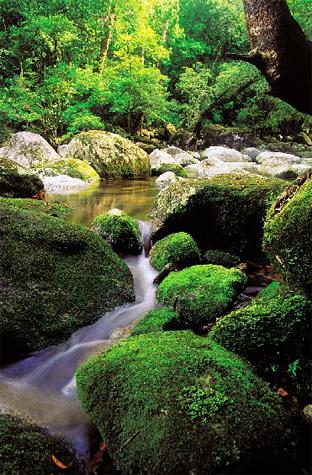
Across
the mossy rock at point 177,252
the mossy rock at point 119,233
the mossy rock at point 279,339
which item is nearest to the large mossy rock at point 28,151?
the mossy rock at point 119,233

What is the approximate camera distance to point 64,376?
357 cm

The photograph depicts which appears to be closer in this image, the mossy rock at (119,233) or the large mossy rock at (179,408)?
the large mossy rock at (179,408)

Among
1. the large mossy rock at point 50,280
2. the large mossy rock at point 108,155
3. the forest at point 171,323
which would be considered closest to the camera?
the forest at point 171,323

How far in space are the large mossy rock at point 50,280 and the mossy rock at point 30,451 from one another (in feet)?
3.76

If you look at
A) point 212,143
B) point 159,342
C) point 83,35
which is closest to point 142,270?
point 159,342

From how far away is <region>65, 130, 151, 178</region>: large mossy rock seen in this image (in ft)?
49.0

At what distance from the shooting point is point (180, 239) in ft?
18.4

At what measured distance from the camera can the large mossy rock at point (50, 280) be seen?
382 centimetres

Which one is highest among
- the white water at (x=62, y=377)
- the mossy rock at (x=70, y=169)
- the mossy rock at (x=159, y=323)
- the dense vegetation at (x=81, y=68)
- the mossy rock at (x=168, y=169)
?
the dense vegetation at (x=81, y=68)

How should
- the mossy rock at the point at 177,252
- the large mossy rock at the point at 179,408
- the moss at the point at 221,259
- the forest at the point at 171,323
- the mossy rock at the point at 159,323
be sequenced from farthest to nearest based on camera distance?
the moss at the point at 221,259, the mossy rock at the point at 177,252, the mossy rock at the point at 159,323, the forest at the point at 171,323, the large mossy rock at the point at 179,408

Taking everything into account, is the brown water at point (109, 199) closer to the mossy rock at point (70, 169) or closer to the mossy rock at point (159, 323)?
the mossy rock at point (70, 169)

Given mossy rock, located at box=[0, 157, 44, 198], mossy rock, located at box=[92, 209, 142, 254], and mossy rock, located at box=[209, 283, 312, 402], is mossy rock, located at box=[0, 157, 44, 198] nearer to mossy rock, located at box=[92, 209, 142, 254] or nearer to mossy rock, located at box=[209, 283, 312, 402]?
mossy rock, located at box=[92, 209, 142, 254]

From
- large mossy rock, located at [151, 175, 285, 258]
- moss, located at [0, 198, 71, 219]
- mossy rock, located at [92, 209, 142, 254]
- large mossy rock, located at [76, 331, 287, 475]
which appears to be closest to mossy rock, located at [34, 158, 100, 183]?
moss, located at [0, 198, 71, 219]

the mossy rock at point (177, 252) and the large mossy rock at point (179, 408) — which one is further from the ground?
the mossy rock at point (177, 252)
